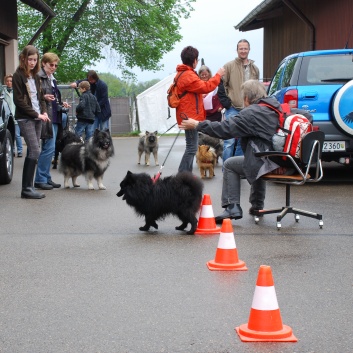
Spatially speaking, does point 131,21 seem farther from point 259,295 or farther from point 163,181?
point 259,295

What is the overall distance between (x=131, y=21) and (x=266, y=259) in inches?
1410

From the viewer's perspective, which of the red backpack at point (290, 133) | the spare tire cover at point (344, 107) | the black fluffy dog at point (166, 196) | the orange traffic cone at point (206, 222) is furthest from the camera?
the spare tire cover at point (344, 107)

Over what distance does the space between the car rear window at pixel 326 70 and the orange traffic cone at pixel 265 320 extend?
7.64 metres

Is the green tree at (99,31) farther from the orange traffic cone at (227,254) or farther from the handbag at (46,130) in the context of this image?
the orange traffic cone at (227,254)

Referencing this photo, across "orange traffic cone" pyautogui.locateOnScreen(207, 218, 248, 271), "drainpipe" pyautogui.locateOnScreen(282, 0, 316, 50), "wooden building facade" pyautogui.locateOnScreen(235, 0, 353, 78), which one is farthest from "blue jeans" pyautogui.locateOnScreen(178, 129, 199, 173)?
"drainpipe" pyautogui.locateOnScreen(282, 0, 316, 50)

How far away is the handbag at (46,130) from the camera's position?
11.8 meters

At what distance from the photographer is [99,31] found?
138 ft

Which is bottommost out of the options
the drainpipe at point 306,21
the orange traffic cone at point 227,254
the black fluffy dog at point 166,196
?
the orange traffic cone at point 227,254

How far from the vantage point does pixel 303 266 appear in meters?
6.83

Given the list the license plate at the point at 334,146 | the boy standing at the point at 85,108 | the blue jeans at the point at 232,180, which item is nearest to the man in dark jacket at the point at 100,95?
the boy standing at the point at 85,108

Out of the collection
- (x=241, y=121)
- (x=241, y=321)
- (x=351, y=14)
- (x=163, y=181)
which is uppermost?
(x=351, y=14)

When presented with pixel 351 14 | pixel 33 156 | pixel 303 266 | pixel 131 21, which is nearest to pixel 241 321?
pixel 303 266

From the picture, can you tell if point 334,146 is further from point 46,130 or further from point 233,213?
point 46,130

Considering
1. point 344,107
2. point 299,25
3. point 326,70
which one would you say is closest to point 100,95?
point 326,70
